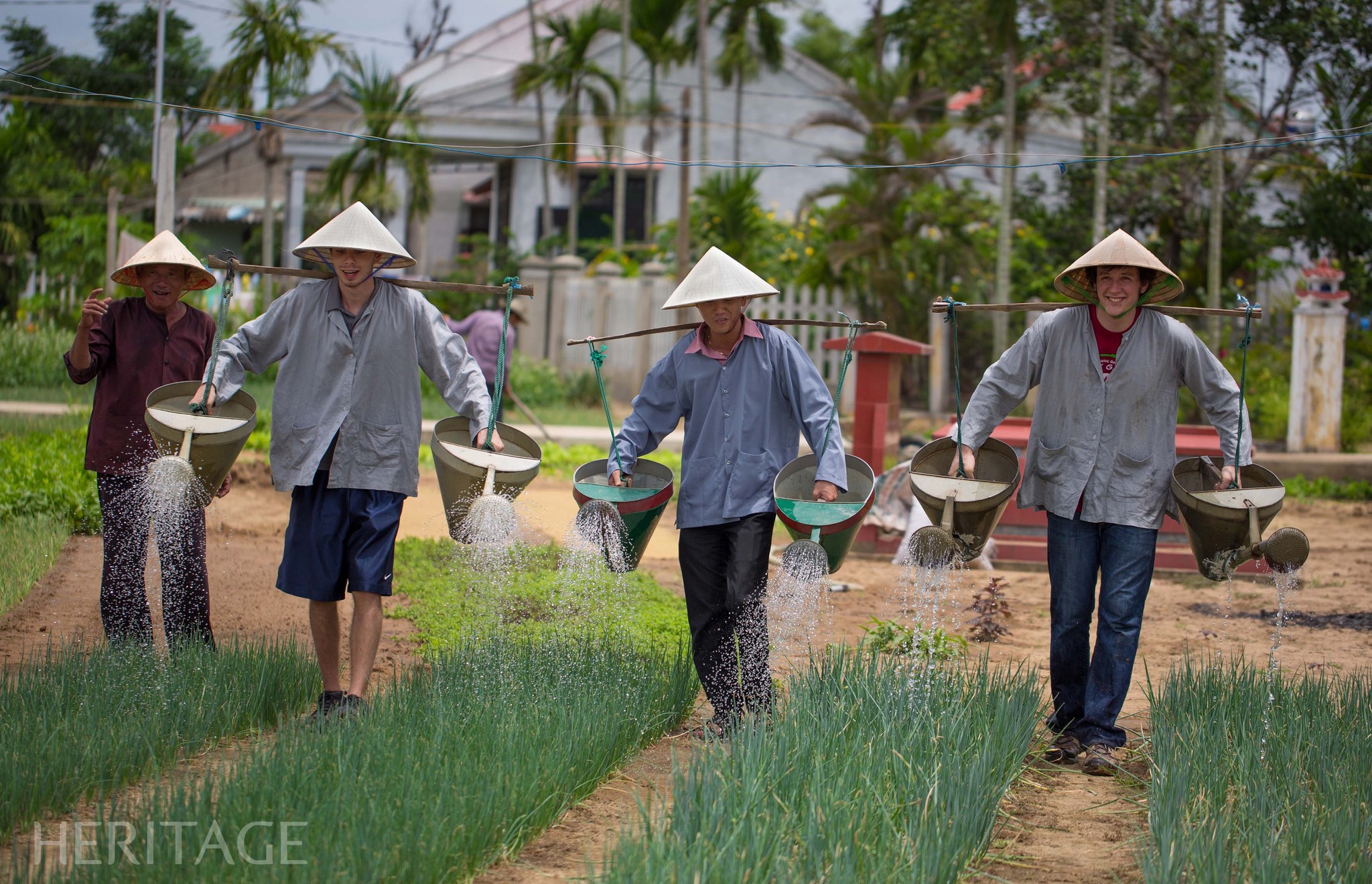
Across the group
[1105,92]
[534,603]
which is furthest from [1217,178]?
[534,603]

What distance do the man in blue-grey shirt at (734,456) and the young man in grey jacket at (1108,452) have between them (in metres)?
0.64

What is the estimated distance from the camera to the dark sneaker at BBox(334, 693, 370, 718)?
3.79 m

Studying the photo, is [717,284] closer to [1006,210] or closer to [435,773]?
[435,773]

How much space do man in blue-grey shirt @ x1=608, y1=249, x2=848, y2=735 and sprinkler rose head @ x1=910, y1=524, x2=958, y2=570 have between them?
0.32 metres

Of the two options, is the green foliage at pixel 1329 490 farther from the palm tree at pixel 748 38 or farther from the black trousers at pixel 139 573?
the palm tree at pixel 748 38

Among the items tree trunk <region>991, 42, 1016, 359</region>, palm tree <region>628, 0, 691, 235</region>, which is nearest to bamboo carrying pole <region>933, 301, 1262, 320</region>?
tree trunk <region>991, 42, 1016, 359</region>

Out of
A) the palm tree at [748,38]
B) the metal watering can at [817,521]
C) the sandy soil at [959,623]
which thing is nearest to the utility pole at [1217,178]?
the sandy soil at [959,623]

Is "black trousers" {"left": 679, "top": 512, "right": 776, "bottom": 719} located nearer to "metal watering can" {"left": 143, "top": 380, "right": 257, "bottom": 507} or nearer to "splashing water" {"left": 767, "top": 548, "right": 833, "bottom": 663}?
"splashing water" {"left": 767, "top": 548, "right": 833, "bottom": 663}

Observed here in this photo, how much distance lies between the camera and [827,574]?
4445 mm

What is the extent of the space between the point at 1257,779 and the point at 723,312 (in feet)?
7.08

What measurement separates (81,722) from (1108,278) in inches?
136

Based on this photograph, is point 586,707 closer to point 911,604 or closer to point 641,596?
point 641,596

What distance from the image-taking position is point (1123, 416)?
439 cm

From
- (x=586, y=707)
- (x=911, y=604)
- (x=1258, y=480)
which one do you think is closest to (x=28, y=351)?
(x=911, y=604)
